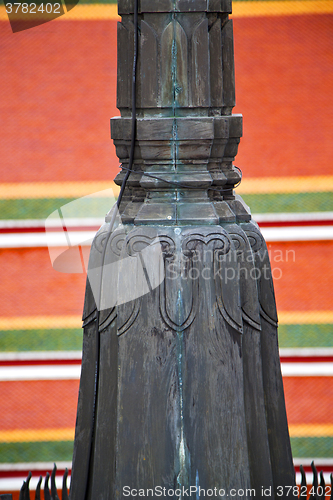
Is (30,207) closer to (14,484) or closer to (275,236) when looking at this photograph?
(275,236)

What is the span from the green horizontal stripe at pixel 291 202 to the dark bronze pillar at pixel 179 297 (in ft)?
4.30

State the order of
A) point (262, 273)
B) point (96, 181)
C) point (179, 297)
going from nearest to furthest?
1. point (179, 297)
2. point (262, 273)
3. point (96, 181)

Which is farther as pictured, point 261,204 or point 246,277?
point 261,204

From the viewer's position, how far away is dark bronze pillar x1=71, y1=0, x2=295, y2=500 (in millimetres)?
1005

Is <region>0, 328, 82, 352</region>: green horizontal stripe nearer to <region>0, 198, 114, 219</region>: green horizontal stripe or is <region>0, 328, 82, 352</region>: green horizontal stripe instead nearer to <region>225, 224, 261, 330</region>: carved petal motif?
<region>0, 198, 114, 219</region>: green horizontal stripe

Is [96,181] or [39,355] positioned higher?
[96,181]

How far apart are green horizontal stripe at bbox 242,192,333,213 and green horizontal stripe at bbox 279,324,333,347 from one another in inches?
20.9

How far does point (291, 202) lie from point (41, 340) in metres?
1.29

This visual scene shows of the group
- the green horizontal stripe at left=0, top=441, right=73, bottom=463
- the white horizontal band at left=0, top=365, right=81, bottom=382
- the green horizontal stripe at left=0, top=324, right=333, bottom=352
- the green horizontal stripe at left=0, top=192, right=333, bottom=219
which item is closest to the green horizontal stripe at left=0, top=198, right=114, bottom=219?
the green horizontal stripe at left=0, top=192, right=333, bottom=219

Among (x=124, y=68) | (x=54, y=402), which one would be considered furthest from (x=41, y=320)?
(x=124, y=68)

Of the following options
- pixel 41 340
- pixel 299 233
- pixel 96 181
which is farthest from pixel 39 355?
pixel 299 233

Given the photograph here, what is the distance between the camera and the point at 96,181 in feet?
7.78

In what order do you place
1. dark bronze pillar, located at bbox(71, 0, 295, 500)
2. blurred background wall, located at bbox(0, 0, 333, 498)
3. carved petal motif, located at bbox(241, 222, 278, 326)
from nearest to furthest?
dark bronze pillar, located at bbox(71, 0, 295, 500) → carved petal motif, located at bbox(241, 222, 278, 326) → blurred background wall, located at bbox(0, 0, 333, 498)

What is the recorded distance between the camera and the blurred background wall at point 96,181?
92.0 inches
